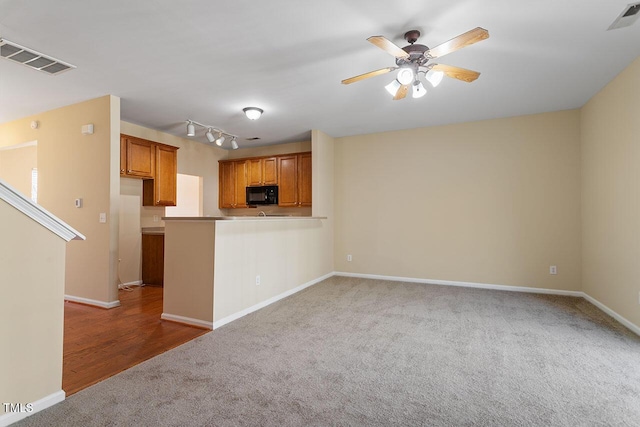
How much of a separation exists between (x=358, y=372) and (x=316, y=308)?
1599mm

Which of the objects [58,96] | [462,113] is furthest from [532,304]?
[58,96]

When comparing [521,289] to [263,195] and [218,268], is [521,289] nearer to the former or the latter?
[218,268]

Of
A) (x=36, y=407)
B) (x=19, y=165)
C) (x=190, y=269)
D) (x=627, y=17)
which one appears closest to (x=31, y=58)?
(x=190, y=269)

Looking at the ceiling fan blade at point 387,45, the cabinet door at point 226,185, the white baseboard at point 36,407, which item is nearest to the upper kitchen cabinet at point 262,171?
the cabinet door at point 226,185

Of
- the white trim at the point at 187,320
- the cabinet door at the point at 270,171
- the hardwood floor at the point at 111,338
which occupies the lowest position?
the hardwood floor at the point at 111,338

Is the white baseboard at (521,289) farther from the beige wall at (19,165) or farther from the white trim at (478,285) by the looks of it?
the beige wall at (19,165)

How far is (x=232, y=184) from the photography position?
672cm

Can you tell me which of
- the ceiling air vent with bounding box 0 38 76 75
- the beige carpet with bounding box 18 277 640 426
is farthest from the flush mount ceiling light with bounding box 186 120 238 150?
the beige carpet with bounding box 18 277 640 426

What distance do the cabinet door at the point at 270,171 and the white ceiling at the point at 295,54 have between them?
1.66 metres

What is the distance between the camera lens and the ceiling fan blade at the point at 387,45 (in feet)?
7.19

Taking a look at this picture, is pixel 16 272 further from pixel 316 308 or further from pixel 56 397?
pixel 316 308

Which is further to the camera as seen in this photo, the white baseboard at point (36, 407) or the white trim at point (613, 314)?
the white trim at point (613, 314)

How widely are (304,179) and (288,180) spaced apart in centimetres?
36

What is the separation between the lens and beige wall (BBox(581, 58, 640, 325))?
3.10 meters
